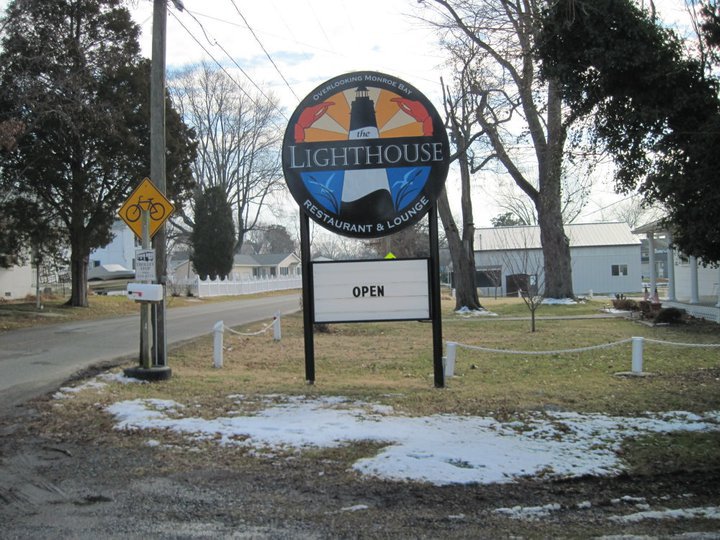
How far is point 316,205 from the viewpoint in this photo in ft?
30.3

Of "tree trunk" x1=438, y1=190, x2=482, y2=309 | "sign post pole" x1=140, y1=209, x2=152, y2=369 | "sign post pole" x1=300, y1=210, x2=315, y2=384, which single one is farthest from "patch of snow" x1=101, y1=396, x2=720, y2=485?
"tree trunk" x1=438, y1=190, x2=482, y2=309

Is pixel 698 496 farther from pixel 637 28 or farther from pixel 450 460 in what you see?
pixel 637 28

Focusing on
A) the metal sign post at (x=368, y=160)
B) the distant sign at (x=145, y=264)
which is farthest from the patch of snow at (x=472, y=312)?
the distant sign at (x=145, y=264)

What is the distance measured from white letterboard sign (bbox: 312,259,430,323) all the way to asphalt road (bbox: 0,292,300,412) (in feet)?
13.4

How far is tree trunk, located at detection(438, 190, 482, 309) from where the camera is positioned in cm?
2989

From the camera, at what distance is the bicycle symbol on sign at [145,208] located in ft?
33.2

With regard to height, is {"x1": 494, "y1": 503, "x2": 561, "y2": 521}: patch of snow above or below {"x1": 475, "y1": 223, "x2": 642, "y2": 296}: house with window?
below

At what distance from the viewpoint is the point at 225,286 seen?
4869 centimetres

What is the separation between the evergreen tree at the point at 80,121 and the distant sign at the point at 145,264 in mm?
11263

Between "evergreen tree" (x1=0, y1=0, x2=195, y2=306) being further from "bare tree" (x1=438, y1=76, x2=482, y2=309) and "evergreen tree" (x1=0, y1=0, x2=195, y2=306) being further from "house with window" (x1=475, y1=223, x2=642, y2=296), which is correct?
"house with window" (x1=475, y1=223, x2=642, y2=296)

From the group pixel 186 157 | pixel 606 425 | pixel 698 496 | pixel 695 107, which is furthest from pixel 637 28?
pixel 186 157

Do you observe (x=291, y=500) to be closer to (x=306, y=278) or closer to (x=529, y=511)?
(x=529, y=511)

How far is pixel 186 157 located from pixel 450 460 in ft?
83.5

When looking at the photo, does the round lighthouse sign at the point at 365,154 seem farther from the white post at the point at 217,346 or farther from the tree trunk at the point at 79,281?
the tree trunk at the point at 79,281
